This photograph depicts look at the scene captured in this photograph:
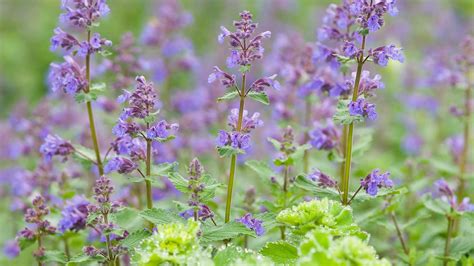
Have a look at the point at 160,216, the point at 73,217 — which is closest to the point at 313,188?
the point at 160,216

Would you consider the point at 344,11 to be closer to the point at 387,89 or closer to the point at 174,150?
the point at 174,150

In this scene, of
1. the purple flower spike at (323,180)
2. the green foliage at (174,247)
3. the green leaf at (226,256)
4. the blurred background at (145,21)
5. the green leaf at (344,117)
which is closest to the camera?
the green foliage at (174,247)

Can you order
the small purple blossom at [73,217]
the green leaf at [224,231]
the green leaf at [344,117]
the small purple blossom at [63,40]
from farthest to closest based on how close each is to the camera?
the small purple blossom at [63,40]
the small purple blossom at [73,217]
the green leaf at [344,117]
the green leaf at [224,231]

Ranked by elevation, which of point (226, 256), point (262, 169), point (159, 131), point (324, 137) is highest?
point (324, 137)

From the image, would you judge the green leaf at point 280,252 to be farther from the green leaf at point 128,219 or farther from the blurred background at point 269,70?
the blurred background at point 269,70

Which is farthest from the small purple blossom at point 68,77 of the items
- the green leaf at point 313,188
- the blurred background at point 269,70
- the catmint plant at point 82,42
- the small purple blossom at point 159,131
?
the green leaf at point 313,188

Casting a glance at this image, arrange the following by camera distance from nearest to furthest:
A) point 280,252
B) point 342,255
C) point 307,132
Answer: point 342,255
point 280,252
point 307,132

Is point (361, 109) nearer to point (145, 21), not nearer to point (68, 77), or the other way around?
point (68, 77)
